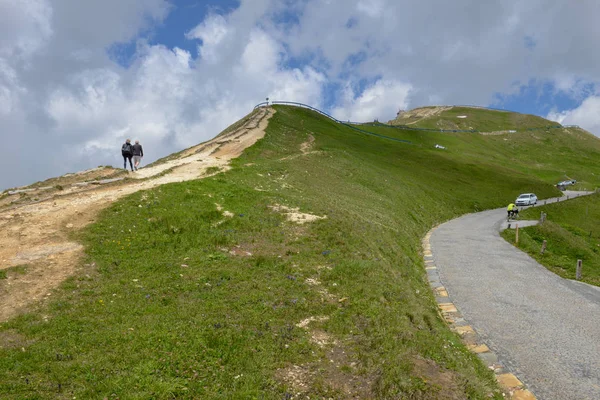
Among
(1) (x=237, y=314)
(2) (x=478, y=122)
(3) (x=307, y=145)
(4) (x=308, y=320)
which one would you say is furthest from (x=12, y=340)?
(2) (x=478, y=122)

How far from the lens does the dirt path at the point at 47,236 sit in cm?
1369

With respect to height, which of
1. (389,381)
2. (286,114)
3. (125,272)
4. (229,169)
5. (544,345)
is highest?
(286,114)

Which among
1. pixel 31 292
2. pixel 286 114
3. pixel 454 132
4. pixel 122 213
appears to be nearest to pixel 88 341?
pixel 31 292

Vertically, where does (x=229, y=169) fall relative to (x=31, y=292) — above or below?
above

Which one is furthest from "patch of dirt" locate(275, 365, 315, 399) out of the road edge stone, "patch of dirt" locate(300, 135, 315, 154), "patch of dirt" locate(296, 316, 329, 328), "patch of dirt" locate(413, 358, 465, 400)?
"patch of dirt" locate(300, 135, 315, 154)

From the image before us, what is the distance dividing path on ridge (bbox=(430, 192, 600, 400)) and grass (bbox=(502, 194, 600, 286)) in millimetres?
1772

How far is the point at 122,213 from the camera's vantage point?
68.6 feet

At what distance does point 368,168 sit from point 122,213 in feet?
131

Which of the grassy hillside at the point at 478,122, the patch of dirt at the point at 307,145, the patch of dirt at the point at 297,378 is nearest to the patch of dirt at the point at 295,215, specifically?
the patch of dirt at the point at 297,378

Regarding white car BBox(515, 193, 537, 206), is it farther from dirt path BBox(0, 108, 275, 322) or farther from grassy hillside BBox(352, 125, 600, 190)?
dirt path BBox(0, 108, 275, 322)

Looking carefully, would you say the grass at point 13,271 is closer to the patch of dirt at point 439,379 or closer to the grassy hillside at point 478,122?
the patch of dirt at point 439,379

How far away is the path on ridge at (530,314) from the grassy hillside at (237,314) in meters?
1.90

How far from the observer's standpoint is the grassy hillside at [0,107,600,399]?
32.1 ft

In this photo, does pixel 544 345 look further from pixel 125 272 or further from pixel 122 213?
pixel 122 213
